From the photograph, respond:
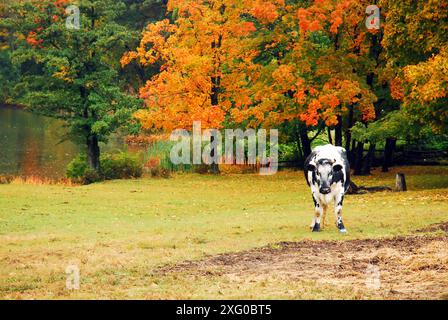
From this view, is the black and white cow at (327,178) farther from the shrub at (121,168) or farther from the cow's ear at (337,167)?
the shrub at (121,168)

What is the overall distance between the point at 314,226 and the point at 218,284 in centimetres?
744

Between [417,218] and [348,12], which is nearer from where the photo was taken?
[417,218]

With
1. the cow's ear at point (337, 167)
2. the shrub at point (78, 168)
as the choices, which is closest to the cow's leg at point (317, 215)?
the cow's ear at point (337, 167)

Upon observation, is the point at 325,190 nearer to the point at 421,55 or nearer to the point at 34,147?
the point at 421,55

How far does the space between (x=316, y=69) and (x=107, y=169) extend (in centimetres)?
1270

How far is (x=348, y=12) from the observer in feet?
115

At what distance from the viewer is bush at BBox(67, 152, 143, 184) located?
38.5 metres

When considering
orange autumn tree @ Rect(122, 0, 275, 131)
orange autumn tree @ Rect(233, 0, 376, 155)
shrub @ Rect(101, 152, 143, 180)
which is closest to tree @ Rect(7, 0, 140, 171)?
shrub @ Rect(101, 152, 143, 180)

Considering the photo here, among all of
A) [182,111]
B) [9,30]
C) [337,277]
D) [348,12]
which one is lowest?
[337,277]

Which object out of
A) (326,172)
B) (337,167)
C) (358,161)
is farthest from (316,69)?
(326,172)

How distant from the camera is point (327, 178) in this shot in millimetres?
18547

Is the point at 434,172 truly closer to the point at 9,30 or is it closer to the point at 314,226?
the point at 314,226
